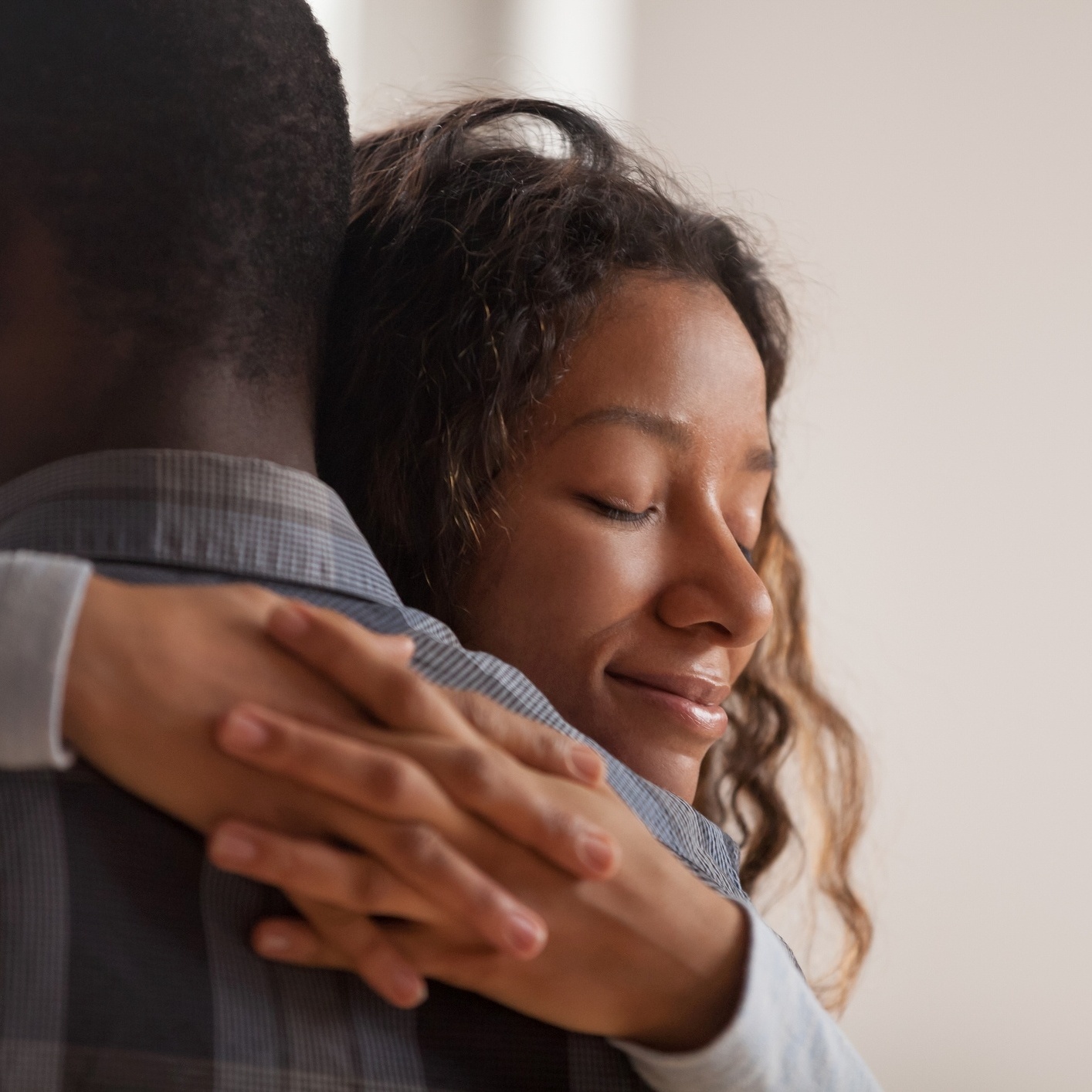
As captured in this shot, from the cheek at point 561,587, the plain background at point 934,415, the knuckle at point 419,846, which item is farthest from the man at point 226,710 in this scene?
the plain background at point 934,415

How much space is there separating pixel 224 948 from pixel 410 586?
47cm

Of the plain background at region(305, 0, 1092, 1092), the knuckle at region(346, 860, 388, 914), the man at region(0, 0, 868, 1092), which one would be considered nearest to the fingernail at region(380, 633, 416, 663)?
the man at region(0, 0, 868, 1092)

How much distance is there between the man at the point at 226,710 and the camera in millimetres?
566

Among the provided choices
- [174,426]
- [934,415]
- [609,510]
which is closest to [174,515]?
[174,426]

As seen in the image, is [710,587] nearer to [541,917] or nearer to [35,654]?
[541,917]

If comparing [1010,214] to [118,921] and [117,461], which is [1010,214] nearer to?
[117,461]

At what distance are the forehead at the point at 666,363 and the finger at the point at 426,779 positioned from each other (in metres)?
0.44

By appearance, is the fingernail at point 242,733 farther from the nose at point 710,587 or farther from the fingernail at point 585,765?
the nose at point 710,587

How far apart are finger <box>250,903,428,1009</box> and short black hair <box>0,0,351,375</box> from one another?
319 millimetres

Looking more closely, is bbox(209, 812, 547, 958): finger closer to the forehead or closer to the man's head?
the man's head

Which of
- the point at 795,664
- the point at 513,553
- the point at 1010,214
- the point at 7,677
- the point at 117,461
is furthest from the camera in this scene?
the point at 1010,214

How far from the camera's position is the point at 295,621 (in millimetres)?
601

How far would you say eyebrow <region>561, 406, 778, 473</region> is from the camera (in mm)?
980

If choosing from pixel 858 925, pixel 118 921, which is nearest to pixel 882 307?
pixel 858 925
